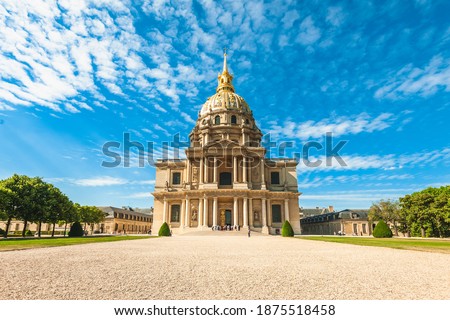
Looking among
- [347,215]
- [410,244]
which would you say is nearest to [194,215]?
[410,244]

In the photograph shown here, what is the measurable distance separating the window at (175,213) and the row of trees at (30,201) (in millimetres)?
18209

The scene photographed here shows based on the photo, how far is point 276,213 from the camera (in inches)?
2077

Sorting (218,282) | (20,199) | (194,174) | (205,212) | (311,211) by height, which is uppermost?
(194,174)

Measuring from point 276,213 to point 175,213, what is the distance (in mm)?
19161

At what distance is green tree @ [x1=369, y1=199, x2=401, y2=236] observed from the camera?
180 feet

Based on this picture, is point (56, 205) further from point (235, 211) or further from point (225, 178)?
point (225, 178)

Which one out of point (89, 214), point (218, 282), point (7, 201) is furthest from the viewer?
point (89, 214)

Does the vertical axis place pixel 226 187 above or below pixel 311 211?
above

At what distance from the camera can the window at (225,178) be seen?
5553 centimetres

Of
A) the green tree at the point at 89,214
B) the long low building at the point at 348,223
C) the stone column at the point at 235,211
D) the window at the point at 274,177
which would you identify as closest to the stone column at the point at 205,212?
the stone column at the point at 235,211

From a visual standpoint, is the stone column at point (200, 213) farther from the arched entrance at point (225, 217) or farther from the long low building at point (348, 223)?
the long low building at point (348, 223)

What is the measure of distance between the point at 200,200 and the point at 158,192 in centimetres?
985

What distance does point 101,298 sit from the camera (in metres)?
5.05
